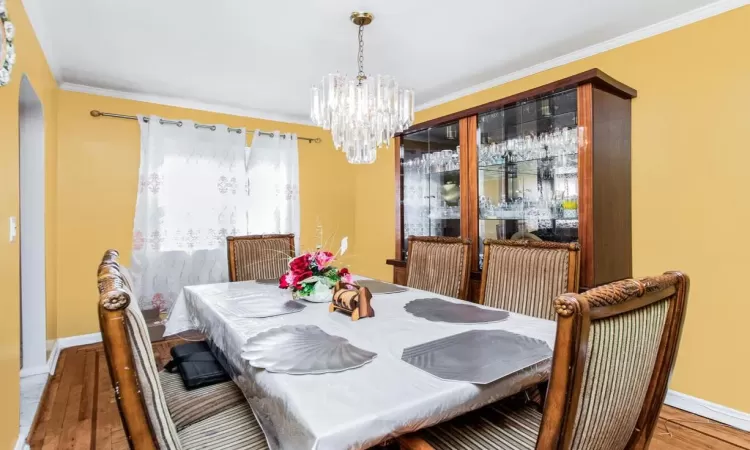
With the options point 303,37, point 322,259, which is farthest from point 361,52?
point 322,259

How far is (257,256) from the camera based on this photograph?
271 centimetres

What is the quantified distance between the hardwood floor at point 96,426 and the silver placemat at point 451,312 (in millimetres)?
1102

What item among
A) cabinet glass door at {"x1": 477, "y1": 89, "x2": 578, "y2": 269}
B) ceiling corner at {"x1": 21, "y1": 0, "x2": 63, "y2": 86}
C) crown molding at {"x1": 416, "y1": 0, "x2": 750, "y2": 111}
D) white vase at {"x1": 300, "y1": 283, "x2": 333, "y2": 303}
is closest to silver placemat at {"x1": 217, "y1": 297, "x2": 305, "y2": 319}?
white vase at {"x1": 300, "y1": 283, "x2": 333, "y2": 303}

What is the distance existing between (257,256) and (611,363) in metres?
2.37

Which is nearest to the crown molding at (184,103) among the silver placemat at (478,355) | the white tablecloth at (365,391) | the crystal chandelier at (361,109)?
the crystal chandelier at (361,109)

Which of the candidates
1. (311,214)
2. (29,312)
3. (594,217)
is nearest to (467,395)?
(594,217)

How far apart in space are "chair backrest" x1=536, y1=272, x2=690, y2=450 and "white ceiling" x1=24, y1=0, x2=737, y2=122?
6.00ft

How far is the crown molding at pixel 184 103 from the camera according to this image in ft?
10.6

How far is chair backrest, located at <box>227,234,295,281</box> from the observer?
2.63 m

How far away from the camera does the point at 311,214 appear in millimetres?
4410

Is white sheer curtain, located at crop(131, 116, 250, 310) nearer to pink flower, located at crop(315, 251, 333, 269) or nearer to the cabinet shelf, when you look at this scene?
pink flower, located at crop(315, 251, 333, 269)

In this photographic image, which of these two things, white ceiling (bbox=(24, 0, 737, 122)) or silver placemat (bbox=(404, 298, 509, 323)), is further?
white ceiling (bbox=(24, 0, 737, 122))

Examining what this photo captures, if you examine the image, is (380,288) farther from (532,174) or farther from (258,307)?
(532,174)

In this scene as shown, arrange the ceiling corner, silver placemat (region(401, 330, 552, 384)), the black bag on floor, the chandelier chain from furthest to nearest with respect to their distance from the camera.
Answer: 1. the chandelier chain
2. the ceiling corner
3. the black bag on floor
4. silver placemat (region(401, 330, 552, 384))
